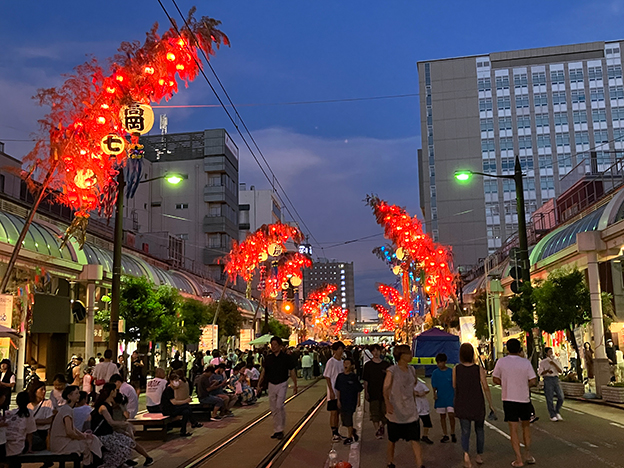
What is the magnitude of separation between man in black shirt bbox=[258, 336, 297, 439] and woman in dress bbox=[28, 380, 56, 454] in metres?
4.32

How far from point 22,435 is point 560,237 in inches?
1075

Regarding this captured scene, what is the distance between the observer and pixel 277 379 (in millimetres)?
13891

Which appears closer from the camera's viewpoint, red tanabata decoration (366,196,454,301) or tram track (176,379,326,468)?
tram track (176,379,326,468)

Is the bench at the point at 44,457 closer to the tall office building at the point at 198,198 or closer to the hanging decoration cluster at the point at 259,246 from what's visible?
the hanging decoration cluster at the point at 259,246

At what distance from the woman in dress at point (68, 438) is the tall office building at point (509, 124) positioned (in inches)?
3840

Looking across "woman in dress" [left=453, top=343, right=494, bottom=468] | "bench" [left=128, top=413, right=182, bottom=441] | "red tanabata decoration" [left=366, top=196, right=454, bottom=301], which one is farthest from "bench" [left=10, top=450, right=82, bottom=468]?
"red tanabata decoration" [left=366, top=196, right=454, bottom=301]

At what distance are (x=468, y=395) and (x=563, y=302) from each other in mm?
14857

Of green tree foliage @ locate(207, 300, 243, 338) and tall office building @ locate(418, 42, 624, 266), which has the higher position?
tall office building @ locate(418, 42, 624, 266)

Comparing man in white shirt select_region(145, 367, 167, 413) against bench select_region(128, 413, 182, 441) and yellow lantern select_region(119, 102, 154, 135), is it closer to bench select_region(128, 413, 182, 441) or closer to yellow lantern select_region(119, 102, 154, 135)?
bench select_region(128, 413, 182, 441)

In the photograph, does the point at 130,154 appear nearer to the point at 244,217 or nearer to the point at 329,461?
the point at 329,461

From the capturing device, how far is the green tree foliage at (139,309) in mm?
28078

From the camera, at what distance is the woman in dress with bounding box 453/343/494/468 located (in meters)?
9.69

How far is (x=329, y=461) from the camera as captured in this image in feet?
34.3

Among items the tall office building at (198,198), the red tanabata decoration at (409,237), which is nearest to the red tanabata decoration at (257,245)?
the red tanabata decoration at (409,237)
